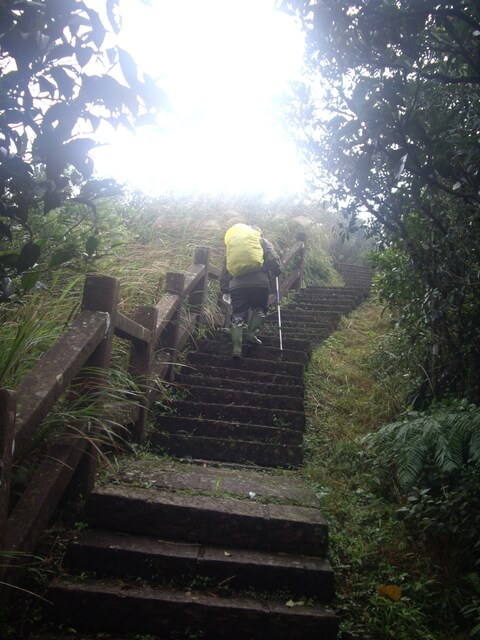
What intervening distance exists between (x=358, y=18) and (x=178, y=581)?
2.84 metres

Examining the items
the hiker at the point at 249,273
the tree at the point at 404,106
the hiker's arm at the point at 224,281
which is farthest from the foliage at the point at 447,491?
the hiker's arm at the point at 224,281

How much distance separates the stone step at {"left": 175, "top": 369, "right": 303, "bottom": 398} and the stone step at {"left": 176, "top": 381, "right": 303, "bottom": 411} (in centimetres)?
23

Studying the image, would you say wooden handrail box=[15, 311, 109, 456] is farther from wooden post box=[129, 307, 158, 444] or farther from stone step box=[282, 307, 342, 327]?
stone step box=[282, 307, 342, 327]

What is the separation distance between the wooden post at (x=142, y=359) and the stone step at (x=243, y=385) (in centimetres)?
126

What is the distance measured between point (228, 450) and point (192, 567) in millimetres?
1642

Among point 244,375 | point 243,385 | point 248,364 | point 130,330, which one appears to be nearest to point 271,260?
point 248,364

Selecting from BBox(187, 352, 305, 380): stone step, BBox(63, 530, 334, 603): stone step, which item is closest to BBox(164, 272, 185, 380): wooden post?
BBox(187, 352, 305, 380): stone step

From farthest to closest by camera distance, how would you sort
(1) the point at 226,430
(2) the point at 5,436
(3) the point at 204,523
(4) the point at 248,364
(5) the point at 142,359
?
(4) the point at 248,364, (1) the point at 226,430, (5) the point at 142,359, (3) the point at 204,523, (2) the point at 5,436

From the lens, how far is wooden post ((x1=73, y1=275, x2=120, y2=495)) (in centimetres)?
322

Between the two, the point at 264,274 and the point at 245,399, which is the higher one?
the point at 264,274

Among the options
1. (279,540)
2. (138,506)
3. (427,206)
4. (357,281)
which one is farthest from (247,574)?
(357,281)

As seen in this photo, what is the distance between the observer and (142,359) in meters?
4.20

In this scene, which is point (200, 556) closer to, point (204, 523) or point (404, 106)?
point (204, 523)

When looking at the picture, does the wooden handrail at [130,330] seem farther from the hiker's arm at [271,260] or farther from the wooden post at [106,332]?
the hiker's arm at [271,260]
